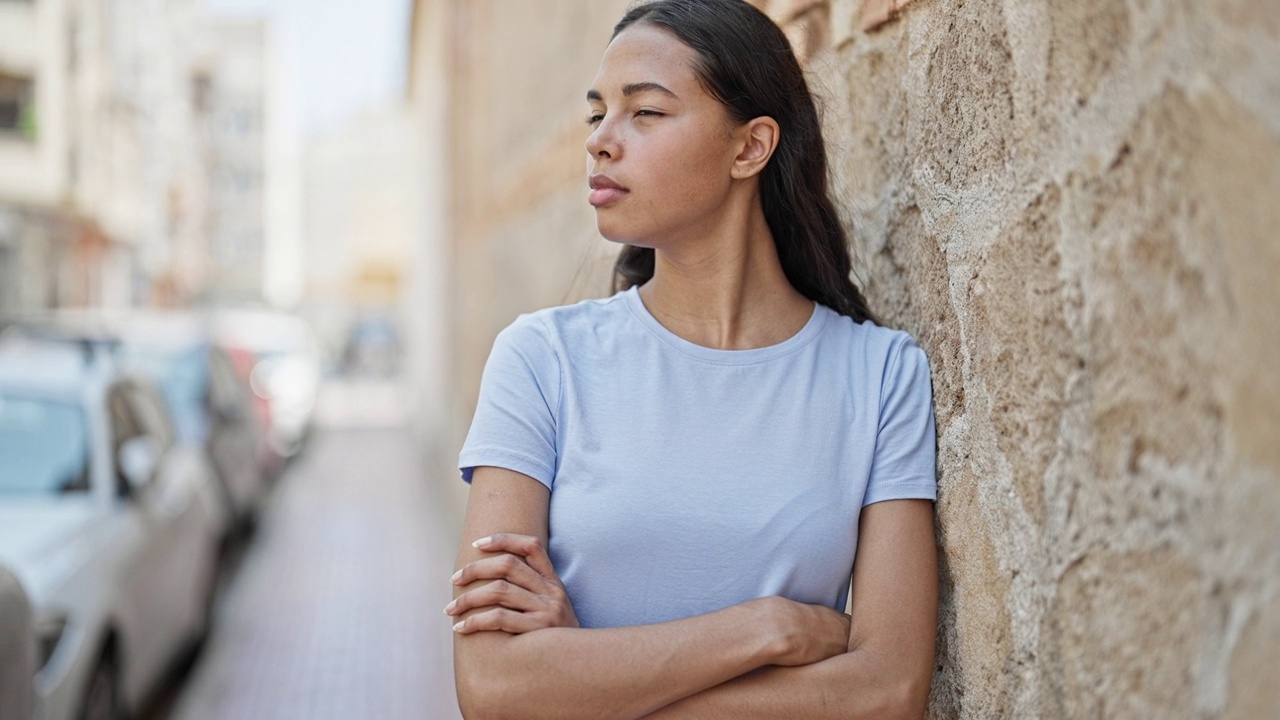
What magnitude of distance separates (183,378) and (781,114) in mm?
8374

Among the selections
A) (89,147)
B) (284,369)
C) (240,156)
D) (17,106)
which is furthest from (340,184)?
(284,369)

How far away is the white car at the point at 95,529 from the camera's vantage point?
4.20 meters

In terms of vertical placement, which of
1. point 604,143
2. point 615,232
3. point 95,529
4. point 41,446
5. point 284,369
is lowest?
point 95,529

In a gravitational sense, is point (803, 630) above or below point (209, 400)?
above

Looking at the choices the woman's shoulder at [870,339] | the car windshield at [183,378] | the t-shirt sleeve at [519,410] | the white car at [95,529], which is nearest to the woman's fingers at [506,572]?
the t-shirt sleeve at [519,410]

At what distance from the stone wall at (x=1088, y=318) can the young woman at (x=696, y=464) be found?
0.14 meters

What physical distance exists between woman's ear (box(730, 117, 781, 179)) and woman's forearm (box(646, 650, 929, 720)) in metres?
0.78

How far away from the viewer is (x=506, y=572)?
70.9 inches

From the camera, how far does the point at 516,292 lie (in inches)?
292

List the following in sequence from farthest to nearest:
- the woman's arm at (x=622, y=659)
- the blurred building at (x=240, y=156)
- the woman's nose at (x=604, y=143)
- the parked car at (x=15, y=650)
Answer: the blurred building at (x=240, y=156) → the parked car at (x=15, y=650) → the woman's nose at (x=604, y=143) → the woman's arm at (x=622, y=659)

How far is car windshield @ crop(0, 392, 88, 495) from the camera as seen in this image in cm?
512

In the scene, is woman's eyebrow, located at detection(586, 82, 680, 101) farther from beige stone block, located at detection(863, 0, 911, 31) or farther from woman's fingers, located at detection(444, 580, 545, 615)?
woman's fingers, located at detection(444, 580, 545, 615)

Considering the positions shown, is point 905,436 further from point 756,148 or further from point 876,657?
point 756,148

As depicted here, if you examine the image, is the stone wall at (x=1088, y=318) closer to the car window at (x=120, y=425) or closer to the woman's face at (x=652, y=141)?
the woman's face at (x=652, y=141)
